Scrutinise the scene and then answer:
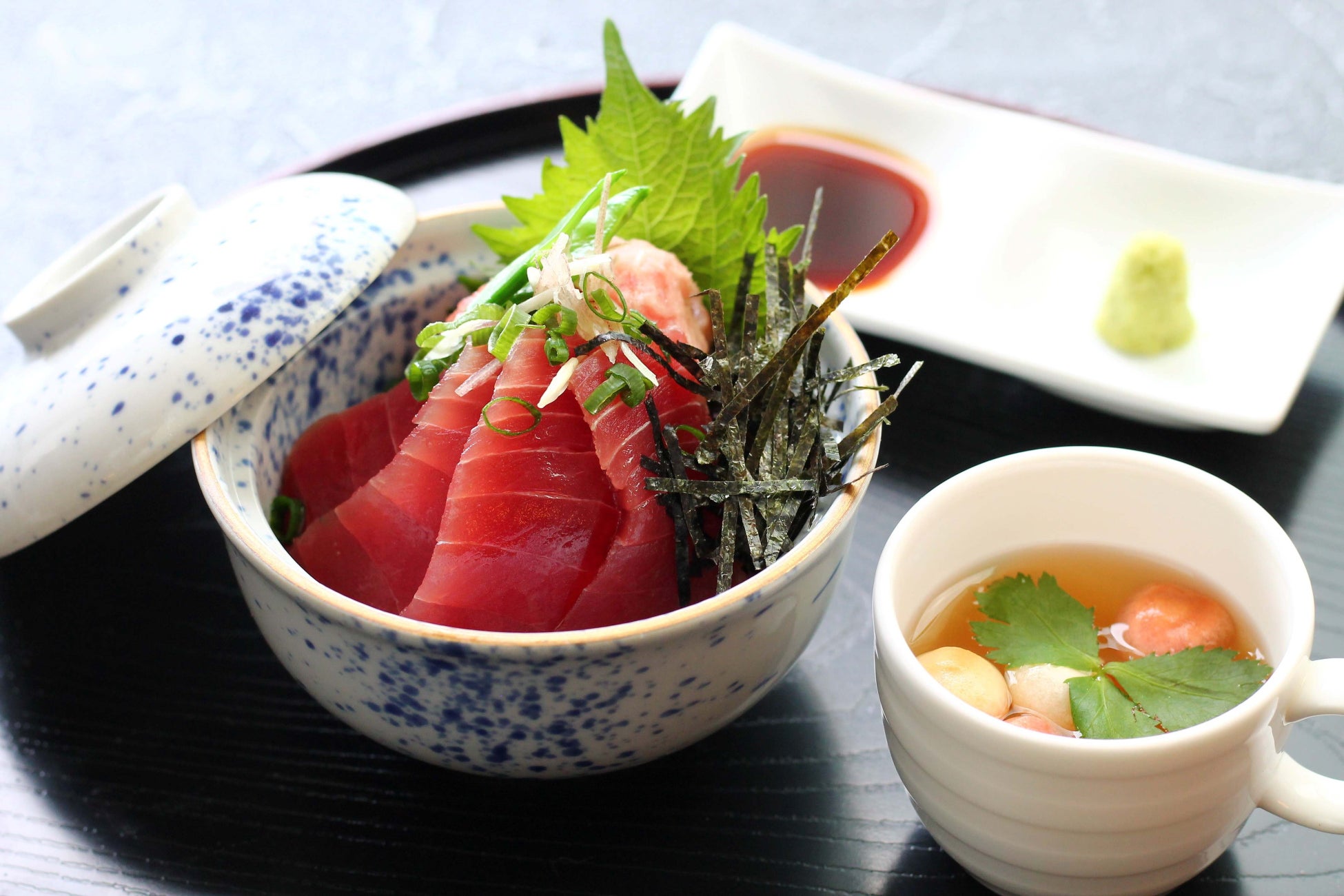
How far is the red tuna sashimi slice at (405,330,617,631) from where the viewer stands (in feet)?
3.89

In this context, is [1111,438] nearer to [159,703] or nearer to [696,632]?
[696,632]

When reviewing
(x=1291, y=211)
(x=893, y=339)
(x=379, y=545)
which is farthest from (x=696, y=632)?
(x=1291, y=211)

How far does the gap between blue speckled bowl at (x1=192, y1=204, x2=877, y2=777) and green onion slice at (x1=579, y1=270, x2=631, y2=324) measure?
0.27 metres

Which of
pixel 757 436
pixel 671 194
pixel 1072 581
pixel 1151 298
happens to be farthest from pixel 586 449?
pixel 1151 298

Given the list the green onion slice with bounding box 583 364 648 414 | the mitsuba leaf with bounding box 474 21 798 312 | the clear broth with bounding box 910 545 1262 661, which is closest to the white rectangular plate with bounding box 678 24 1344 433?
the mitsuba leaf with bounding box 474 21 798 312

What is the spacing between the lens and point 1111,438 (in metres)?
1.78

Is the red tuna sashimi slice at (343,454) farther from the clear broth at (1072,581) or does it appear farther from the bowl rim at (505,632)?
the clear broth at (1072,581)

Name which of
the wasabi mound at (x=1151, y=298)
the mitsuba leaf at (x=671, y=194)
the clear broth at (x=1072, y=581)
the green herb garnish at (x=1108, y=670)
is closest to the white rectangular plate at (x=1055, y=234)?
the wasabi mound at (x=1151, y=298)

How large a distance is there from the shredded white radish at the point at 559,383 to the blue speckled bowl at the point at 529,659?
0.88 feet

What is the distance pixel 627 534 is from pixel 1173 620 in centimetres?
58

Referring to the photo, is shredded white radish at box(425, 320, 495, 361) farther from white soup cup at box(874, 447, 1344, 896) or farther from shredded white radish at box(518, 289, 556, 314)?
white soup cup at box(874, 447, 1344, 896)

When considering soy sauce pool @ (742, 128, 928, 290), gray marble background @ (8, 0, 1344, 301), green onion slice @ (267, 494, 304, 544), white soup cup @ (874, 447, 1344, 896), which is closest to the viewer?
white soup cup @ (874, 447, 1344, 896)

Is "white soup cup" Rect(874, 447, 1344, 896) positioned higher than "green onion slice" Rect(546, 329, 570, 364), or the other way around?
"green onion slice" Rect(546, 329, 570, 364)

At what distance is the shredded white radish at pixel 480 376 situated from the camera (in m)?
1.27
